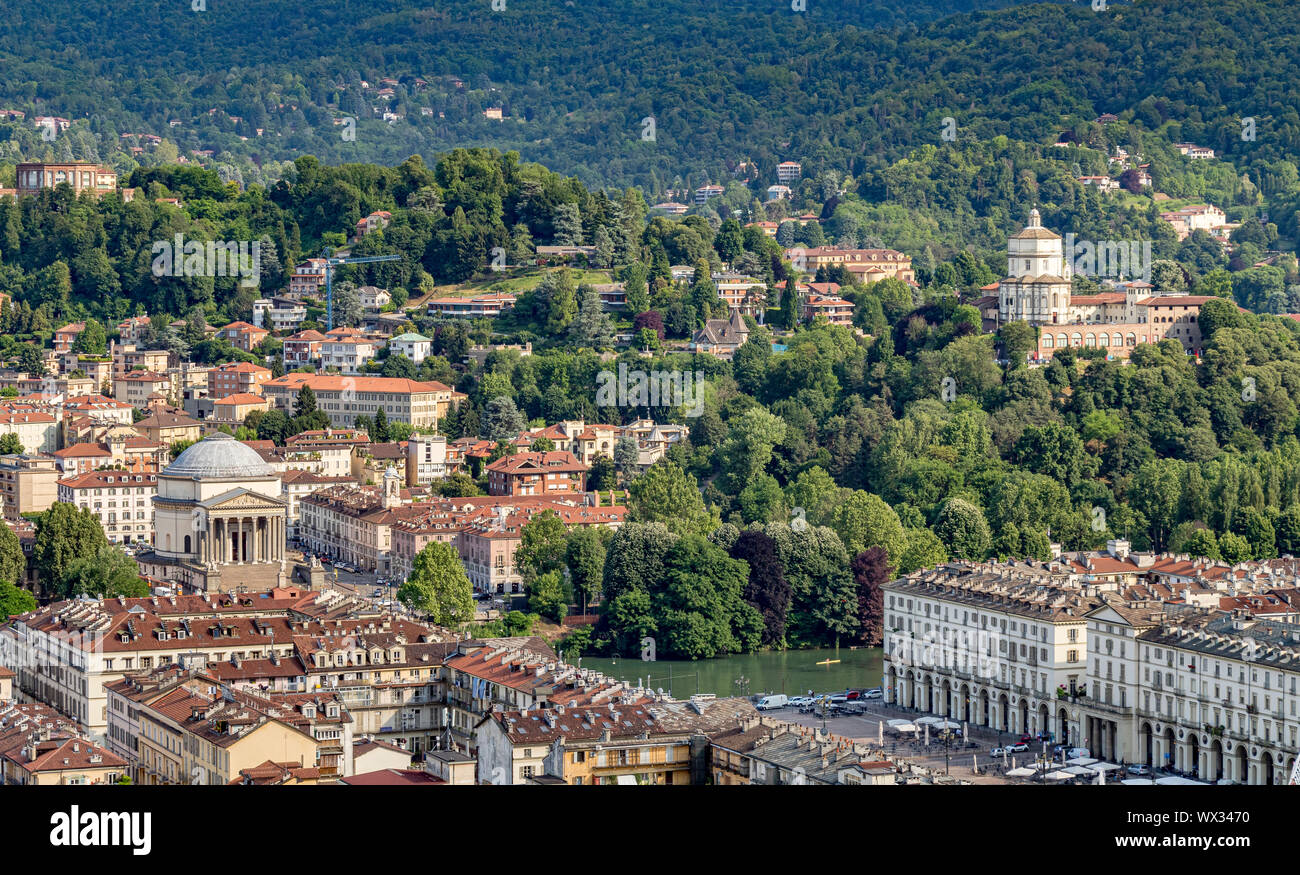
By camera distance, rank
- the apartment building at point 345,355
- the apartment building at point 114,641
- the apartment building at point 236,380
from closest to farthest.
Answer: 1. the apartment building at point 114,641
2. the apartment building at point 236,380
3. the apartment building at point 345,355

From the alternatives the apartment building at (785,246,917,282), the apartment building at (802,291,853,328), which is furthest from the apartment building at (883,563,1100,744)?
the apartment building at (785,246,917,282)

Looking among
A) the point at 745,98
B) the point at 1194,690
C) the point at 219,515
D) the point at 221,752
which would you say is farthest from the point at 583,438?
the point at 745,98

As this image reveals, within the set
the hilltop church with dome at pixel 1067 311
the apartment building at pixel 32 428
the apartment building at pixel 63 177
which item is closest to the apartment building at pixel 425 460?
the apartment building at pixel 32 428

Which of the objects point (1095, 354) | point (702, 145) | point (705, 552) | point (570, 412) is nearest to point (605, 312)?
point (570, 412)

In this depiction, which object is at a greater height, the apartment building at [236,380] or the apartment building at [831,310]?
the apartment building at [831,310]

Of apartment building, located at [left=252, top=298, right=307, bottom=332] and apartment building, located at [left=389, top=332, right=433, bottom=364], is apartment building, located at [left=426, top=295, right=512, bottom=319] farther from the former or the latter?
apartment building, located at [left=252, top=298, right=307, bottom=332]

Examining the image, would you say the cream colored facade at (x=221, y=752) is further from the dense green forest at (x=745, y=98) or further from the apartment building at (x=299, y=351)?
the dense green forest at (x=745, y=98)

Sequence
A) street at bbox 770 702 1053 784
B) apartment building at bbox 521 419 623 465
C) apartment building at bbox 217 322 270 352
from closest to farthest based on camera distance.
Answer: street at bbox 770 702 1053 784
apartment building at bbox 521 419 623 465
apartment building at bbox 217 322 270 352
